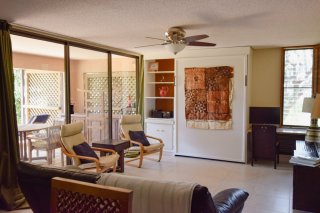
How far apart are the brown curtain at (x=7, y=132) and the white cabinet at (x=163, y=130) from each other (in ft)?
11.1

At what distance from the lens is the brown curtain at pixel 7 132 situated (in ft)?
11.3

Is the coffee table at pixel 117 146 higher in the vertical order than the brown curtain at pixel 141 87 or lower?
lower

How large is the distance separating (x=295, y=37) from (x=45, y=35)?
407 cm

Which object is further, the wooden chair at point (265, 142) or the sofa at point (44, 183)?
the wooden chair at point (265, 142)

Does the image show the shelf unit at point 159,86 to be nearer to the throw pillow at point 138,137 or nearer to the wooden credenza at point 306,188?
the throw pillow at point 138,137

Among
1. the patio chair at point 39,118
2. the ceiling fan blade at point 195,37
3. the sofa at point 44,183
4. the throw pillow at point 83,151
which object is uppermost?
the ceiling fan blade at point 195,37

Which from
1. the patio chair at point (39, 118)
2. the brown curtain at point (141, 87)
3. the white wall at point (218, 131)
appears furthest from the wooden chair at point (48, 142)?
the white wall at point (218, 131)

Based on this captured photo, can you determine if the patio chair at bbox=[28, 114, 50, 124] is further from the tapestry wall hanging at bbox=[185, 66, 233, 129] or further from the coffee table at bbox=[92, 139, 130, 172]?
the tapestry wall hanging at bbox=[185, 66, 233, 129]

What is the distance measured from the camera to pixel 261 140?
16.8 ft

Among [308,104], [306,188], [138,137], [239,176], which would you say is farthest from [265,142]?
[138,137]

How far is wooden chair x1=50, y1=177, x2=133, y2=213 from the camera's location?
3.71 feet

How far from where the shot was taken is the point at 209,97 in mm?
5691

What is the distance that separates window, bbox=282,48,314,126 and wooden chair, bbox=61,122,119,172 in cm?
362

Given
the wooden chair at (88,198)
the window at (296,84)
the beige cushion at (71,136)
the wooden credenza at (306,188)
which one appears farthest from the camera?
the window at (296,84)
